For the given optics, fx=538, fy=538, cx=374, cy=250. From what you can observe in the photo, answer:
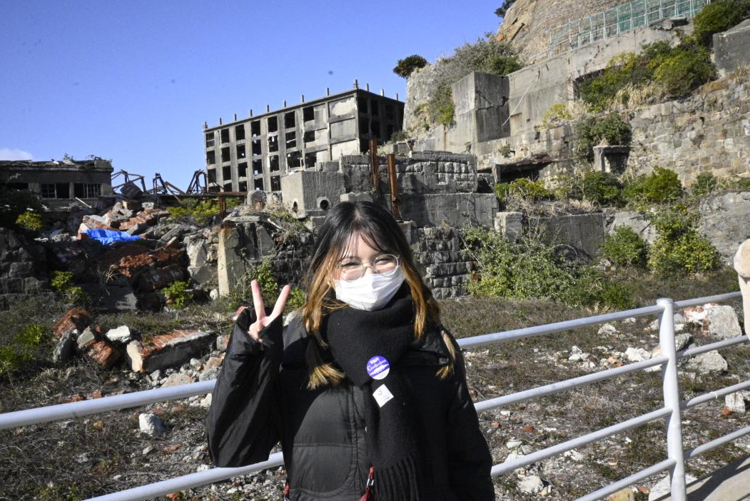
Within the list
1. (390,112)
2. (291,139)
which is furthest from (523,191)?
(291,139)

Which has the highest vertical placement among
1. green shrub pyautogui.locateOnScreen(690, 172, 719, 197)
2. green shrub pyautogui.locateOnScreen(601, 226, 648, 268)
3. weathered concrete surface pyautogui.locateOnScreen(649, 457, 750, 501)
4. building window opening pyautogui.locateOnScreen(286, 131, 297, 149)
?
building window opening pyautogui.locateOnScreen(286, 131, 297, 149)

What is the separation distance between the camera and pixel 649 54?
16984 millimetres

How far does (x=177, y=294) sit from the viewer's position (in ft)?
→ 31.4

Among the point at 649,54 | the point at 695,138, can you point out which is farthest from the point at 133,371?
the point at 649,54

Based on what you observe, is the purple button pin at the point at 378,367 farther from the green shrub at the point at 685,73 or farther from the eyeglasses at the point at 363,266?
the green shrub at the point at 685,73

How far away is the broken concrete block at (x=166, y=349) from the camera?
6395 millimetres

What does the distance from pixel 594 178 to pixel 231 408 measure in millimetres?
14630

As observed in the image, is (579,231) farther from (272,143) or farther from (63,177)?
(272,143)

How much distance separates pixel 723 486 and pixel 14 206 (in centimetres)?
1100

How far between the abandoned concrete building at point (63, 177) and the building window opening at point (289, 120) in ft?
46.7

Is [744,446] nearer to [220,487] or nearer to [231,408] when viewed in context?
[220,487]

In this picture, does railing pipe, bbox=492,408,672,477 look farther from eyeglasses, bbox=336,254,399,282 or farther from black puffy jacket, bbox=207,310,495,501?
eyeglasses, bbox=336,254,399,282

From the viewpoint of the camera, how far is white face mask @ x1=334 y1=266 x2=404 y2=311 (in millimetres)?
1578

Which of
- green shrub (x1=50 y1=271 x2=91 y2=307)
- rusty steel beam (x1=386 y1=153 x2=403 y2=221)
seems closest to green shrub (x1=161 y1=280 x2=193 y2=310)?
green shrub (x1=50 y1=271 x2=91 y2=307)
